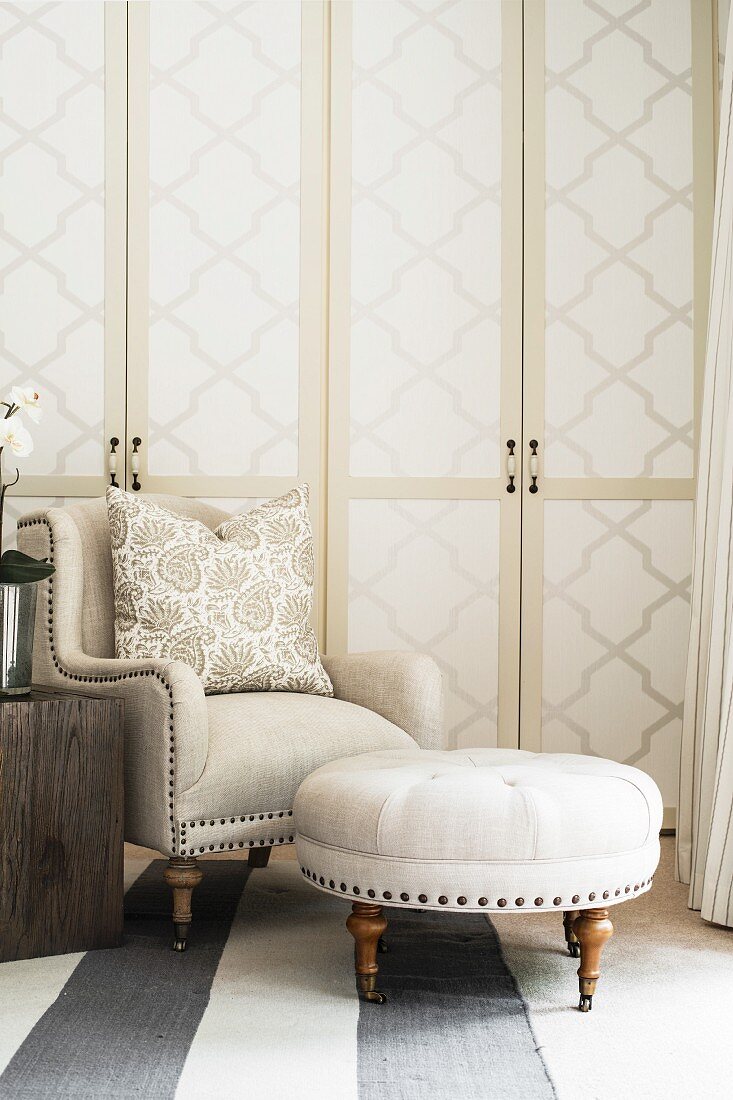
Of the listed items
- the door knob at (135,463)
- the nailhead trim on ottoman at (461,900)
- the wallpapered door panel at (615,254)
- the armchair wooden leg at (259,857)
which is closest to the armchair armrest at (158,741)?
the nailhead trim on ottoman at (461,900)

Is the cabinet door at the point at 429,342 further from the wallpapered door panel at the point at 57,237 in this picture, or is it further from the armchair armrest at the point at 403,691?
the wallpapered door panel at the point at 57,237

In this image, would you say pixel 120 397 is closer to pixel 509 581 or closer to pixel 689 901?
pixel 509 581

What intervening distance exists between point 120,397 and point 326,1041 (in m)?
2.11

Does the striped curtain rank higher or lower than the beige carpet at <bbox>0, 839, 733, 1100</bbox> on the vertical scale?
higher

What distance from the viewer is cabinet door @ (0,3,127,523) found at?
3.12 metres

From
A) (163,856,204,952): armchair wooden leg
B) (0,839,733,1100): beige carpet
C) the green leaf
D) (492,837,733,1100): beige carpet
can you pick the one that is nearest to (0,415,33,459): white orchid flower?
the green leaf

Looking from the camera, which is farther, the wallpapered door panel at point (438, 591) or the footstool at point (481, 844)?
the wallpapered door panel at point (438, 591)

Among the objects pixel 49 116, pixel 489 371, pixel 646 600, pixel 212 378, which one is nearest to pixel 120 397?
pixel 212 378

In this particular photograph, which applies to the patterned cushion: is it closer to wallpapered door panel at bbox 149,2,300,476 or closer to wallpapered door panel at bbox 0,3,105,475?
wallpapered door panel at bbox 149,2,300,476

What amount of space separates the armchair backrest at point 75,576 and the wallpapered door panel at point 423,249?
3.11 feet

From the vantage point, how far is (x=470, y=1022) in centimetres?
164

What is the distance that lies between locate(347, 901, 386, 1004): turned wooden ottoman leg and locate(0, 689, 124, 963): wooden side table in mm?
560

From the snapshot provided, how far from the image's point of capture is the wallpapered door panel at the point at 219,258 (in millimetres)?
3133

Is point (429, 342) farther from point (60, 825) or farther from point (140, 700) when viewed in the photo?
point (60, 825)
